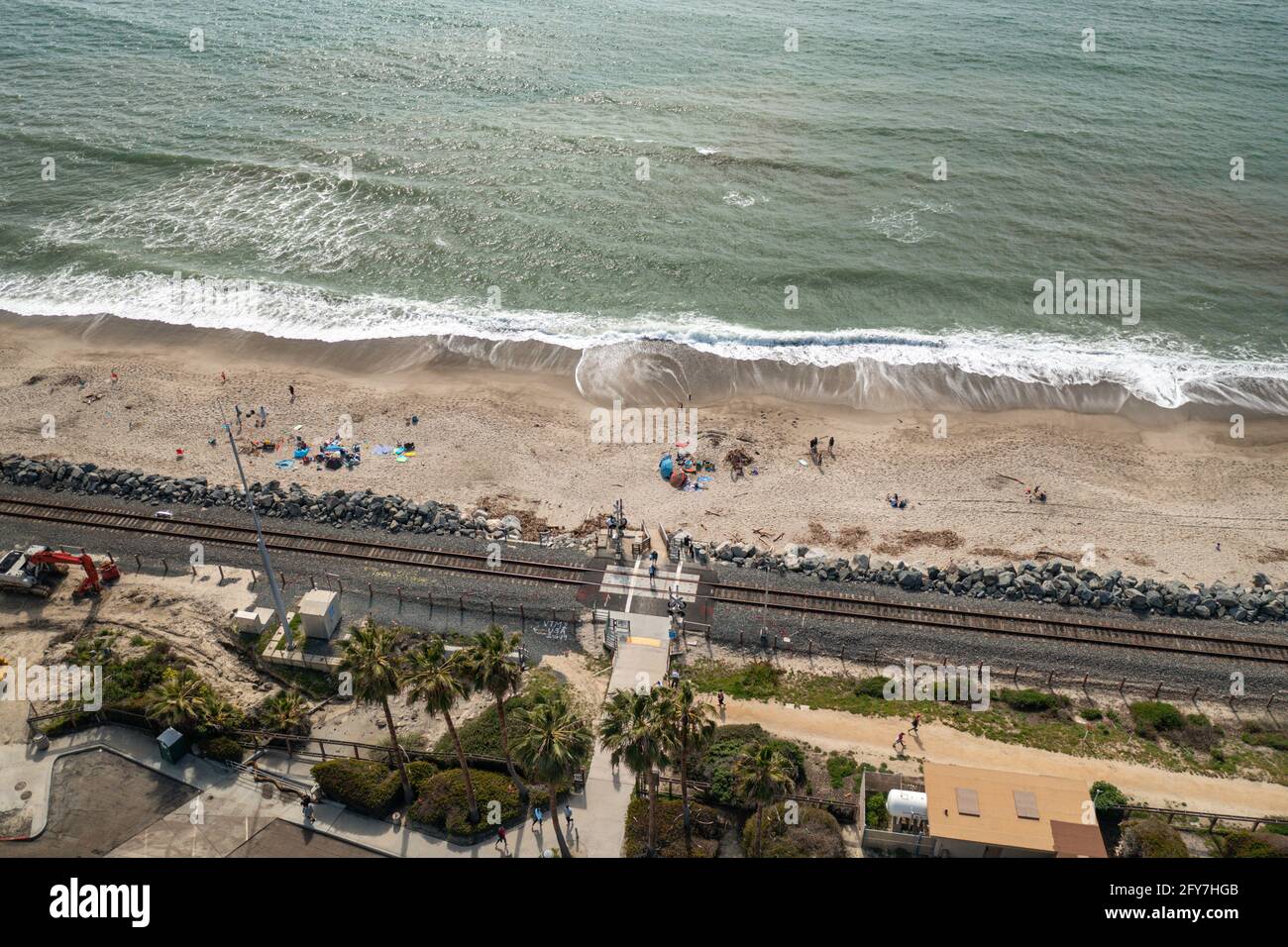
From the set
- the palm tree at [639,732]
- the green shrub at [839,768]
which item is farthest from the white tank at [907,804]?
the palm tree at [639,732]

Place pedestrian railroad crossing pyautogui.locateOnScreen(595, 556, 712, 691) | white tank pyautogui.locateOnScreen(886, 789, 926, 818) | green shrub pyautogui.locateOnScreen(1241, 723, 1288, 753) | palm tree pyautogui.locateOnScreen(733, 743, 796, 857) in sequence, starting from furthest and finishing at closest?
pedestrian railroad crossing pyautogui.locateOnScreen(595, 556, 712, 691)
green shrub pyautogui.locateOnScreen(1241, 723, 1288, 753)
white tank pyautogui.locateOnScreen(886, 789, 926, 818)
palm tree pyautogui.locateOnScreen(733, 743, 796, 857)

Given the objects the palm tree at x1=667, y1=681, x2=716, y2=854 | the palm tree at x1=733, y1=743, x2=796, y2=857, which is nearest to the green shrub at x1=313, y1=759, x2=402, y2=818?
the palm tree at x1=667, y1=681, x2=716, y2=854

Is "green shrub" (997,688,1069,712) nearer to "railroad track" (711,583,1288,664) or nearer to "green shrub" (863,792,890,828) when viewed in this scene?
"railroad track" (711,583,1288,664)

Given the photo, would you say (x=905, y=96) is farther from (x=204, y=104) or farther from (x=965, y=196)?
(x=204, y=104)

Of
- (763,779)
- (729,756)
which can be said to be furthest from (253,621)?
(763,779)

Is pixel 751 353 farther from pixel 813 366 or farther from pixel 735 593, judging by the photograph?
pixel 735 593

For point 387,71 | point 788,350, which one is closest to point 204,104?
point 387,71

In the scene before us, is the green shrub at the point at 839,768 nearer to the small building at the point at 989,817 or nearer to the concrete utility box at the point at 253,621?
the small building at the point at 989,817
